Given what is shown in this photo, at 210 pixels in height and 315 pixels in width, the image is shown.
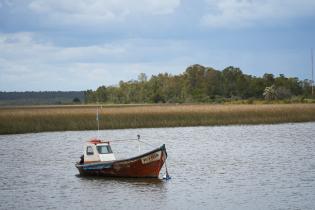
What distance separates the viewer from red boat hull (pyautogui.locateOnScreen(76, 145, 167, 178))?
31.1m

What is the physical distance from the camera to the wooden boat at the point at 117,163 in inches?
1227

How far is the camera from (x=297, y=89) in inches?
6201

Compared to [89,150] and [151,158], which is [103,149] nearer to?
[89,150]

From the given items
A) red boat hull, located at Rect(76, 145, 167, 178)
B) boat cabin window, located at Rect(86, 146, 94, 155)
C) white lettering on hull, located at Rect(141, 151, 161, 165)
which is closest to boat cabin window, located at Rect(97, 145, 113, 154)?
boat cabin window, located at Rect(86, 146, 94, 155)

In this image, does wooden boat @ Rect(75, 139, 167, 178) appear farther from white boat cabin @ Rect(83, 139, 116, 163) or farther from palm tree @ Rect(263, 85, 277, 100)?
palm tree @ Rect(263, 85, 277, 100)

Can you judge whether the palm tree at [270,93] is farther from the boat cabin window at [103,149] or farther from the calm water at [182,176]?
the boat cabin window at [103,149]

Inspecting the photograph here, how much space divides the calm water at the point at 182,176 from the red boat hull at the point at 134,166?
438mm

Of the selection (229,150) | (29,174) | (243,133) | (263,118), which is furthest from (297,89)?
(29,174)

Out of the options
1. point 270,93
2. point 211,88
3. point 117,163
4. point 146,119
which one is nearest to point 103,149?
point 117,163

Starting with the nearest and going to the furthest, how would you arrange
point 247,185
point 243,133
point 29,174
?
point 247,185 → point 29,174 → point 243,133

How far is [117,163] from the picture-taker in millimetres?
32125

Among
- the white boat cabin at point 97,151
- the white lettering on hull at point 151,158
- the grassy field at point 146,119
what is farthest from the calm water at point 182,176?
the grassy field at point 146,119

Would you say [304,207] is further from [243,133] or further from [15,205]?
[243,133]

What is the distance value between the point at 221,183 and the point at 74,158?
14824 millimetres
